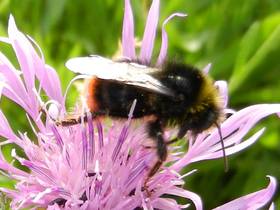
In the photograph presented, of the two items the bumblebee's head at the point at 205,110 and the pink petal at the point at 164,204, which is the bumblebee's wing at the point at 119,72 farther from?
the pink petal at the point at 164,204

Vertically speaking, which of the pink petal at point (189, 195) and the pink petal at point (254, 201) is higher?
the pink petal at point (189, 195)

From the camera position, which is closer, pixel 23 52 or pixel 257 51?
pixel 23 52

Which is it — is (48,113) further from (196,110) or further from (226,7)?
(226,7)

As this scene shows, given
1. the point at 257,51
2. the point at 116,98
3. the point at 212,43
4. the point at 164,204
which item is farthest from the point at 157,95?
the point at 212,43

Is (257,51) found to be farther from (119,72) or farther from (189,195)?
(119,72)

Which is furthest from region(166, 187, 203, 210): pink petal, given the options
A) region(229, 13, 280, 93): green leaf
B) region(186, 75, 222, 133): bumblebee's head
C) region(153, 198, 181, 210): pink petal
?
region(229, 13, 280, 93): green leaf

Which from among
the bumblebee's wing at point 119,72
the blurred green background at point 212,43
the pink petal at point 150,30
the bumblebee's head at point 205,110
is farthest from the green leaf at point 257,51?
the bumblebee's wing at point 119,72

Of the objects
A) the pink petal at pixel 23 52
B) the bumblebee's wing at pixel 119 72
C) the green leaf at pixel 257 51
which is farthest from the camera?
the green leaf at pixel 257 51

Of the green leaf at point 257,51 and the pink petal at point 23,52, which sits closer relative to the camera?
the pink petal at point 23,52

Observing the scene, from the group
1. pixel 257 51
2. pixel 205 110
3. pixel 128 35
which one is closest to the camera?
pixel 205 110
